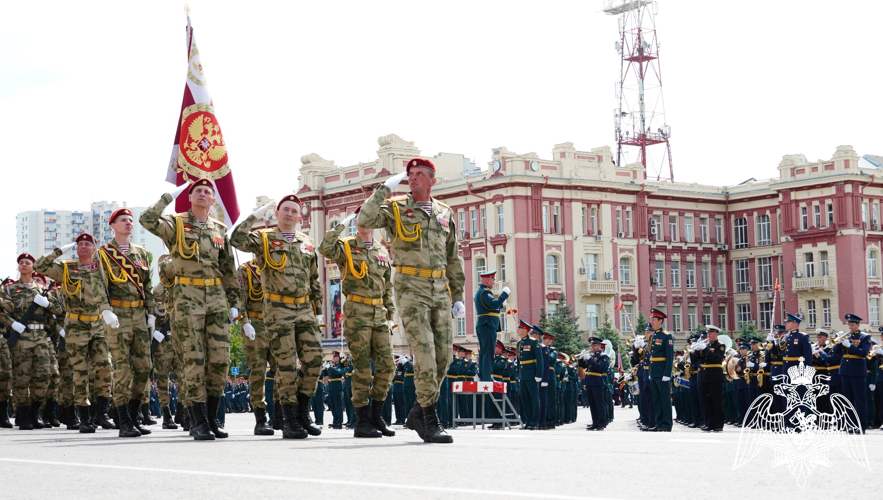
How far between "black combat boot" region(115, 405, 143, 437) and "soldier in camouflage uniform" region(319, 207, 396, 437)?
2.36 metres

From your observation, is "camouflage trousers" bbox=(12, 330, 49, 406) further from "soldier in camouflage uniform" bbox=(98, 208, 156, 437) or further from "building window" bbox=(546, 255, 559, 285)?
"building window" bbox=(546, 255, 559, 285)

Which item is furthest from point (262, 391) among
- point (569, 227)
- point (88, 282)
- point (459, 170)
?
point (459, 170)

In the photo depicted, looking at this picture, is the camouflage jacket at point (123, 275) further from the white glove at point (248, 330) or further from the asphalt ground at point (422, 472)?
the asphalt ground at point (422, 472)

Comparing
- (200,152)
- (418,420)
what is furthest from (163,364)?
(418,420)

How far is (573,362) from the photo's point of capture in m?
24.9

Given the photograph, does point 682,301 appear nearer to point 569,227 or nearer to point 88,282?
point 569,227

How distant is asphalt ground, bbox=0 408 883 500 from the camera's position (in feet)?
21.5

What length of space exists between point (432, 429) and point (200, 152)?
672 centimetres

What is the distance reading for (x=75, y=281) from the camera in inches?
590

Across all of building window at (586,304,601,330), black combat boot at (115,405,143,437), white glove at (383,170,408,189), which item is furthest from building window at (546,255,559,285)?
white glove at (383,170,408,189)

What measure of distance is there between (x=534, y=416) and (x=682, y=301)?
55.7m

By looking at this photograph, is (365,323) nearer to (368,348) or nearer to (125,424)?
(368,348)

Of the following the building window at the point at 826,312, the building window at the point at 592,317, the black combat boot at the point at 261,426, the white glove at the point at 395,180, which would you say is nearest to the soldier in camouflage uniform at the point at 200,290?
the black combat boot at the point at 261,426

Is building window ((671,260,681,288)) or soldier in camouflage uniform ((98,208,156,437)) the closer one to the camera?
soldier in camouflage uniform ((98,208,156,437))
